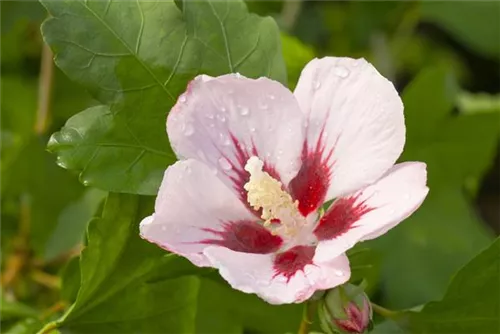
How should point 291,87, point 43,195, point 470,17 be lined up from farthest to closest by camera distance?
point 470,17 → point 43,195 → point 291,87

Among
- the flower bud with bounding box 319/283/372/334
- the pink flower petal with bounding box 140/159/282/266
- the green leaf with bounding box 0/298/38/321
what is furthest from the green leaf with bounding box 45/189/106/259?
the flower bud with bounding box 319/283/372/334

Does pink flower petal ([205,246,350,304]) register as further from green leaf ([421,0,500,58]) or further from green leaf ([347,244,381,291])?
green leaf ([421,0,500,58])

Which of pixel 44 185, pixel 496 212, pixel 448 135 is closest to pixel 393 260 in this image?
pixel 448 135

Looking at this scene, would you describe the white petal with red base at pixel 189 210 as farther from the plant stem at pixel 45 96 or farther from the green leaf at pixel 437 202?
the plant stem at pixel 45 96

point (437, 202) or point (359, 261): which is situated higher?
point (359, 261)

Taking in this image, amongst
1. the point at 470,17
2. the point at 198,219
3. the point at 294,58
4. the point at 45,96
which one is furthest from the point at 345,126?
the point at 470,17

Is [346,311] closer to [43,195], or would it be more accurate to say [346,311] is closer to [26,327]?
[26,327]

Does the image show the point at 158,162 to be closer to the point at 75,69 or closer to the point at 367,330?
the point at 75,69
